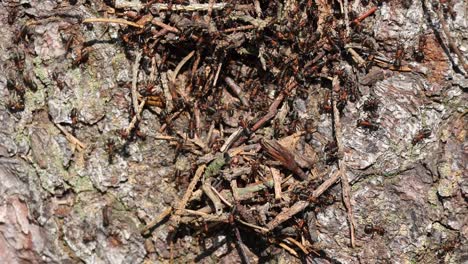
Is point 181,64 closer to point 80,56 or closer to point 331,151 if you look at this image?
point 80,56

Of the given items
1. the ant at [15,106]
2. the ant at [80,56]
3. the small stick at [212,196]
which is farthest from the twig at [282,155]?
the ant at [15,106]

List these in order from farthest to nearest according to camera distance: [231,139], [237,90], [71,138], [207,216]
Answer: [237,90] < [231,139] < [71,138] < [207,216]

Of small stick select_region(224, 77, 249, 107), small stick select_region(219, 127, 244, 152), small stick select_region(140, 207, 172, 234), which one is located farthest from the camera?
small stick select_region(224, 77, 249, 107)

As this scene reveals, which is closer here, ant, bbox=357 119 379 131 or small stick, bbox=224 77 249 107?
ant, bbox=357 119 379 131

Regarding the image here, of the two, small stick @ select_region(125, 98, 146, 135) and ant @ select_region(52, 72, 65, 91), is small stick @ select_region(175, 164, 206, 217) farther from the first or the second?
ant @ select_region(52, 72, 65, 91)

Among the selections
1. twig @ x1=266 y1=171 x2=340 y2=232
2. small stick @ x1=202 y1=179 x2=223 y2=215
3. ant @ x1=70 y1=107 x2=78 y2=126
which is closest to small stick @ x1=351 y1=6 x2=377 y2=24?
twig @ x1=266 y1=171 x2=340 y2=232

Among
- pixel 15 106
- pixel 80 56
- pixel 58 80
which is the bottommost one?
pixel 15 106

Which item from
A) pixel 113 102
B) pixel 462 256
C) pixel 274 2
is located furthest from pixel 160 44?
pixel 462 256

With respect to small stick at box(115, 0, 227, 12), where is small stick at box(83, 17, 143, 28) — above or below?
below

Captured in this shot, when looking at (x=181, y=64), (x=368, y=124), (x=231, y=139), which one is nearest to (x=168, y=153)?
(x=231, y=139)
